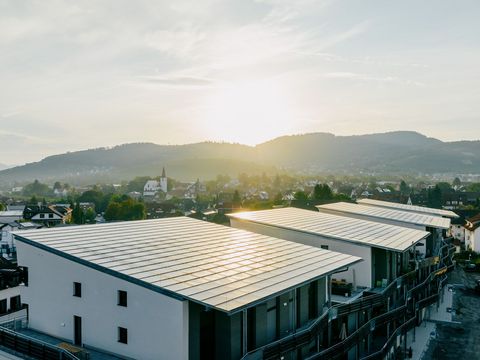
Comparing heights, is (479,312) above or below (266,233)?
below

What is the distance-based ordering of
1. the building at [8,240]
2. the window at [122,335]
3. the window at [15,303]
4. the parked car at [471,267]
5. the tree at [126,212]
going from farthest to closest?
the tree at [126,212]
the parked car at [471,267]
the building at [8,240]
the window at [15,303]
the window at [122,335]

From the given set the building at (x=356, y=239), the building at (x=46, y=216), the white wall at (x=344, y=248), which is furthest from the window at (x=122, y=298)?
the building at (x=46, y=216)

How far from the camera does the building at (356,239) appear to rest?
111 feet

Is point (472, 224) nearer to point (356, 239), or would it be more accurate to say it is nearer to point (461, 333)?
point (461, 333)

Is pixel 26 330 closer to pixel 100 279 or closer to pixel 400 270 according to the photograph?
pixel 100 279

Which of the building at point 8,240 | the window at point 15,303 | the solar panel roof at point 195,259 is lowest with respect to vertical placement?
the window at point 15,303

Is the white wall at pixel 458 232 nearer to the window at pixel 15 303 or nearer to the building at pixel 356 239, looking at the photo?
the building at pixel 356 239

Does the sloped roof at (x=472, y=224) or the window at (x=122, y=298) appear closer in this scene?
the window at (x=122, y=298)

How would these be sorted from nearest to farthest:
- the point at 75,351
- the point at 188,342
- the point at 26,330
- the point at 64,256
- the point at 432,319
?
the point at 188,342 < the point at 75,351 < the point at 64,256 < the point at 26,330 < the point at 432,319

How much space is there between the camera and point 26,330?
23.3 m

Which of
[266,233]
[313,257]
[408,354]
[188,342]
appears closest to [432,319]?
[408,354]

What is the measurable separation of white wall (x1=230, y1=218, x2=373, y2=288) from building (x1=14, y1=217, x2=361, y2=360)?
688cm

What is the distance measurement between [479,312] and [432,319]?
281 inches

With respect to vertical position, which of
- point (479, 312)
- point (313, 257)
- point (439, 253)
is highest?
point (313, 257)
